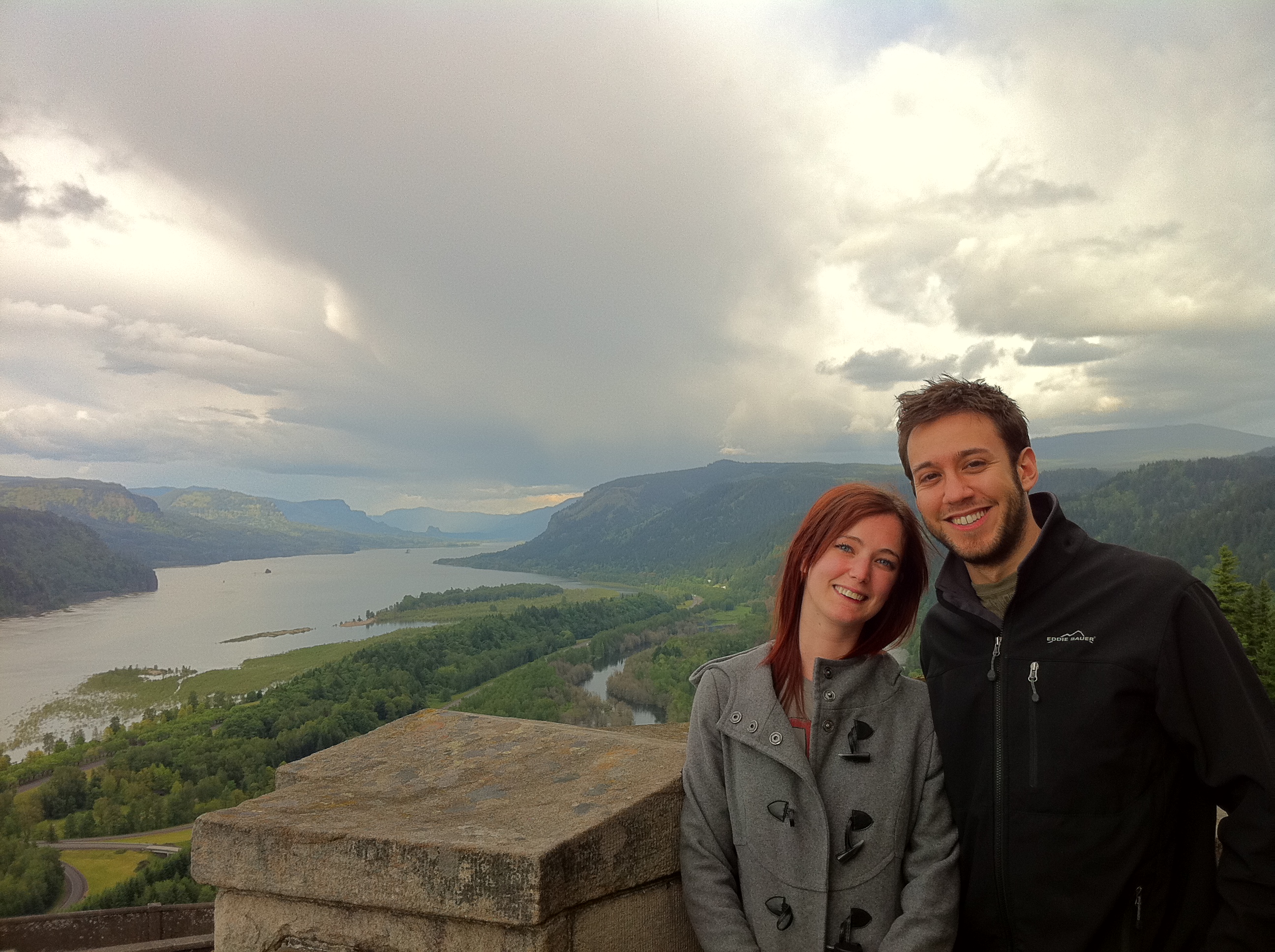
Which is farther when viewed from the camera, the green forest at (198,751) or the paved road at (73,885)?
the green forest at (198,751)

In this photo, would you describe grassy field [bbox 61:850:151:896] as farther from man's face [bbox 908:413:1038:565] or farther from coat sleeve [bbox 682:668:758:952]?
man's face [bbox 908:413:1038:565]

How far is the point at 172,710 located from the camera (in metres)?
61.1

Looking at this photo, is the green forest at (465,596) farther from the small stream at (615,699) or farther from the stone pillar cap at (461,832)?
the stone pillar cap at (461,832)

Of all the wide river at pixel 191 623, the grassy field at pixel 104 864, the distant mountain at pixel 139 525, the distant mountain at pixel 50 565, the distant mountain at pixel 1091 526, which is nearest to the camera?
the grassy field at pixel 104 864

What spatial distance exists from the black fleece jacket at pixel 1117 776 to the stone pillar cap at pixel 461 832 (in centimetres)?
91

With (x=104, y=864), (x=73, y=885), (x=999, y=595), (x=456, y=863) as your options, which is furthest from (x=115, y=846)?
(x=999, y=595)

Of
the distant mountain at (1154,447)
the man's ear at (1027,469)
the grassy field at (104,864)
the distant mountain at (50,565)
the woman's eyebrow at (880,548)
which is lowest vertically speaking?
the grassy field at (104,864)

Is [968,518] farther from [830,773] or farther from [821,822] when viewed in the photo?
[821,822]

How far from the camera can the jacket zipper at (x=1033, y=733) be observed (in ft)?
6.81

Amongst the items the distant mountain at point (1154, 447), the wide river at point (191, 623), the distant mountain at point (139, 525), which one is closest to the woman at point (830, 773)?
the wide river at point (191, 623)

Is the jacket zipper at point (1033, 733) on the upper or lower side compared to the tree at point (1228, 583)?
upper

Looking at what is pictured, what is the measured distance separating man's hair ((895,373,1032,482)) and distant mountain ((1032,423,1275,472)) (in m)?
165

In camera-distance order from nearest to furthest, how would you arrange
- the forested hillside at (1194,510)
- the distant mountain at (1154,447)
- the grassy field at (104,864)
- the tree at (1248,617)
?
the tree at (1248,617), the grassy field at (104,864), the forested hillside at (1194,510), the distant mountain at (1154,447)

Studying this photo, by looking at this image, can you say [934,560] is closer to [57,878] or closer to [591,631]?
[57,878]
